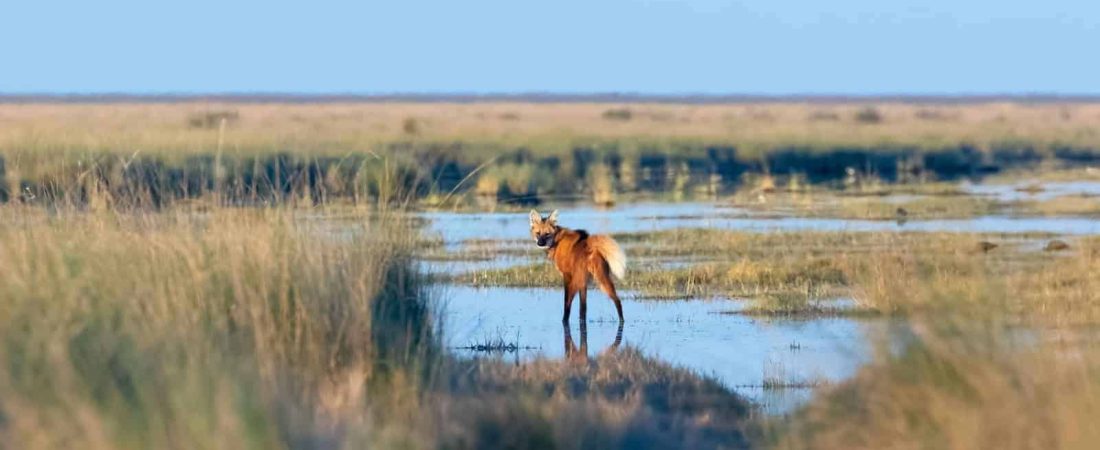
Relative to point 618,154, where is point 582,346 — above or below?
above

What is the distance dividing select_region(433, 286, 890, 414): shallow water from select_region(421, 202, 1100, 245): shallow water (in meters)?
5.91

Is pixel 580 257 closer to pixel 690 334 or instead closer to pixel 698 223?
pixel 690 334

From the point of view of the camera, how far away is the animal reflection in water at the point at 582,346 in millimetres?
11688

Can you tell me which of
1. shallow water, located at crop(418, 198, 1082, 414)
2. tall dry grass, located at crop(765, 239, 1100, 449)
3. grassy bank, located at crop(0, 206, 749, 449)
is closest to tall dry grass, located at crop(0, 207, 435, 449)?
grassy bank, located at crop(0, 206, 749, 449)

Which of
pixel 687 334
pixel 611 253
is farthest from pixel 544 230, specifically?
pixel 687 334

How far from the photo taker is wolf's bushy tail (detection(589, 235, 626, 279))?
13141 millimetres

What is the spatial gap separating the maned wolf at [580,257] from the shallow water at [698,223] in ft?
23.3

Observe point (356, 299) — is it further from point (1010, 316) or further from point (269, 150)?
point (269, 150)

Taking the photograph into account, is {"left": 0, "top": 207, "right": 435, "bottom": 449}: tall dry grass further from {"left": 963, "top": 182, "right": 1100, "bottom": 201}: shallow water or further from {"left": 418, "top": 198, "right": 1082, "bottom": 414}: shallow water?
{"left": 963, "top": 182, "right": 1100, "bottom": 201}: shallow water

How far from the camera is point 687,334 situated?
13352 mm

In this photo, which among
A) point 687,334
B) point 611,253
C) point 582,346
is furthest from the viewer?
point 687,334

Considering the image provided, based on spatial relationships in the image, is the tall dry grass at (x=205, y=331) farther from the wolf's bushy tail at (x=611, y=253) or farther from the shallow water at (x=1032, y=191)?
the shallow water at (x=1032, y=191)

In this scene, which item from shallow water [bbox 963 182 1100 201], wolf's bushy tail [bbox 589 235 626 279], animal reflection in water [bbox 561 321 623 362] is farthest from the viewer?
shallow water [bbox 963 182 1100 201]

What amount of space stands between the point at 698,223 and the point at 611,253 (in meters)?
11.3
